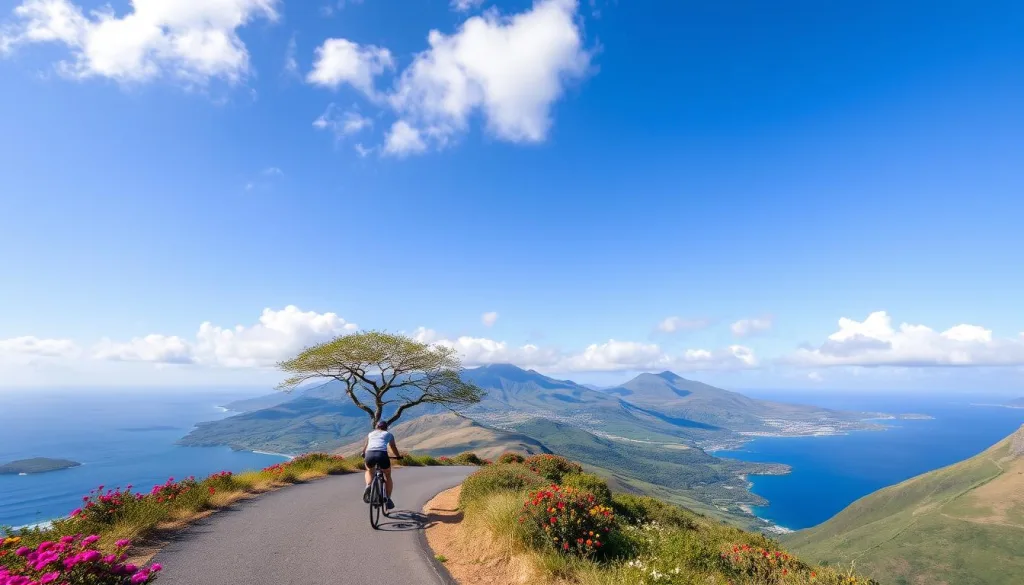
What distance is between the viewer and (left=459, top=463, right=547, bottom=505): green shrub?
45.0ft

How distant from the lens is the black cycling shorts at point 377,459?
12.2 metres

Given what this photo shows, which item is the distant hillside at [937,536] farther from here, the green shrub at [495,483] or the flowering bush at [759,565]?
the green shrub at [495,483]

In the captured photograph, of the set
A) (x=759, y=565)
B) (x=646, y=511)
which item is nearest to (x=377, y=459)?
(x=759, y=565)

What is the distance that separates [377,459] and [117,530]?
18.5 ft

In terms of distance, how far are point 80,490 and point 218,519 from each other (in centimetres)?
25917

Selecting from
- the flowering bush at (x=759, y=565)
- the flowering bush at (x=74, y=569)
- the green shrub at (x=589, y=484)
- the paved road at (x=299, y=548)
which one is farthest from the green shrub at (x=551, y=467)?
the flowering bush at (x=74, y=569)

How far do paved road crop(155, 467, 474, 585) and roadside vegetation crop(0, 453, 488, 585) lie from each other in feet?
2.30

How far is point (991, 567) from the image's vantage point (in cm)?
12688

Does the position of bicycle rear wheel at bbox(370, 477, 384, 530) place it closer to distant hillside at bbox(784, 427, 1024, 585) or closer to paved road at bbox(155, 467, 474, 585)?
paved road at bbox(155, 467, 474, 585)

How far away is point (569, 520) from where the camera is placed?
31.4 feet

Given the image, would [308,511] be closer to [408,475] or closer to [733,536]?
[408,475]

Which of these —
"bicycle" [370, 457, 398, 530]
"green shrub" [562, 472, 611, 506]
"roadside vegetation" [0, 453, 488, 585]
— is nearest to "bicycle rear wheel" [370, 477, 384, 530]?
"bicycle" [370, 457, 398, 530]

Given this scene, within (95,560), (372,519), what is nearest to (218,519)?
(372,519)

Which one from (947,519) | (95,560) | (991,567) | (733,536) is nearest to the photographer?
(95,560)
